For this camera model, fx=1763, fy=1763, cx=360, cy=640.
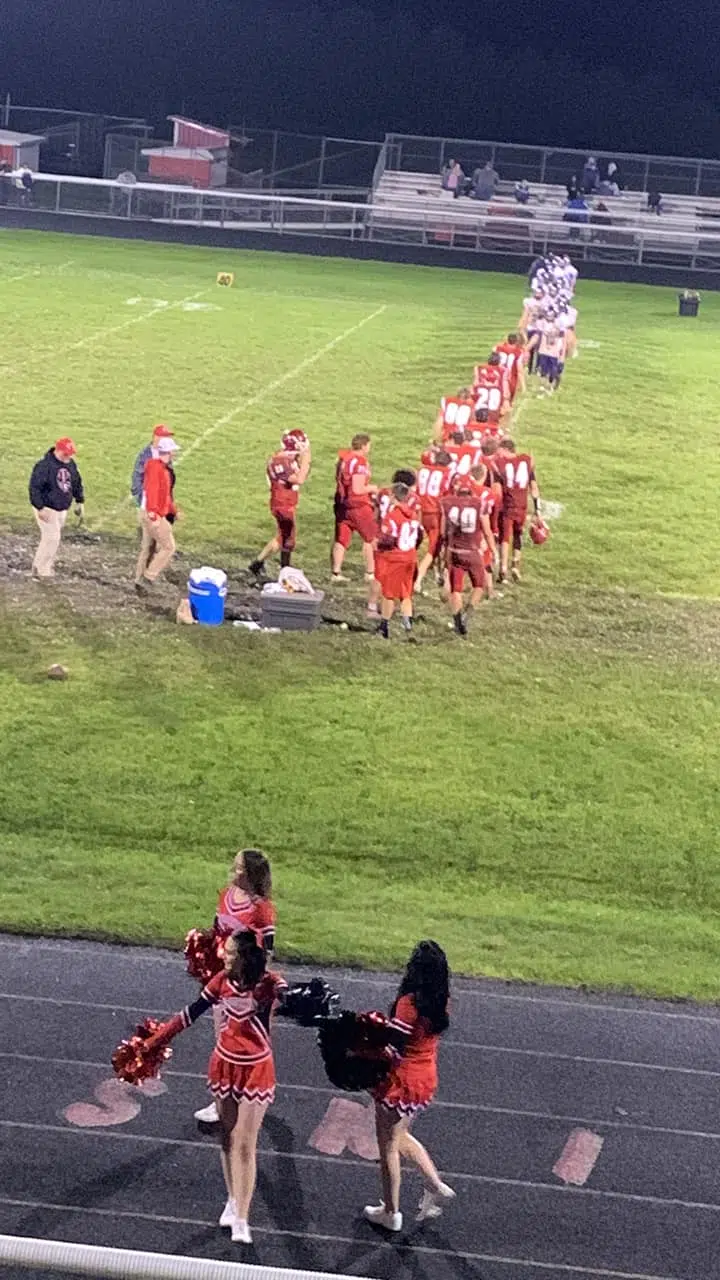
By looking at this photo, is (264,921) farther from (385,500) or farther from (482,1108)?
(385,500)

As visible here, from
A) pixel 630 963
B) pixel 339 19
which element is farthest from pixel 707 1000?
pixel 339 19

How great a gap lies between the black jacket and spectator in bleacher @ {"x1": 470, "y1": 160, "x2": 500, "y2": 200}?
34.8 meters

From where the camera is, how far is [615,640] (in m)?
17.8

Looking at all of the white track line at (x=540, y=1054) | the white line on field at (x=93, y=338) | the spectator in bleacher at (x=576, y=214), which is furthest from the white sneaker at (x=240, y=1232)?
the spectator in bleacher at (x=576, y=214)

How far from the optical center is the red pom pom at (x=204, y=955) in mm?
8242

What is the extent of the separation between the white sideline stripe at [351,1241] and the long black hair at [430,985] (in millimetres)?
1106

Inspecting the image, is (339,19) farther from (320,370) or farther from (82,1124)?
(82,1124)

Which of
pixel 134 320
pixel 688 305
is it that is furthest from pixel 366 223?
pixel 134 320

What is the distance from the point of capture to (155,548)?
1859cm

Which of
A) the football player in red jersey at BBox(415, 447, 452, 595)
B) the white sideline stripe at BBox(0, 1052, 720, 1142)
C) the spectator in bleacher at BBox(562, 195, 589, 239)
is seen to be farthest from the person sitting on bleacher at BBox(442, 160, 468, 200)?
the white sideline stripe at BBox(0, 1052, 720, 1142)

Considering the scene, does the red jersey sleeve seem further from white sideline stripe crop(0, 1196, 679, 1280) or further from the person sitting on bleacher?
the person sitting on bleacher

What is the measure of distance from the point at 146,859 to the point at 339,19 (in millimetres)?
49861

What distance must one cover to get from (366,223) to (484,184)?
490 centimetres

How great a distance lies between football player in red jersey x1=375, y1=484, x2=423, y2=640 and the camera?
16672 millimetres
